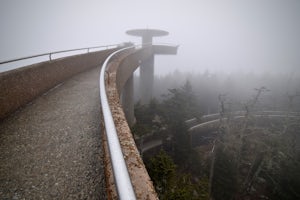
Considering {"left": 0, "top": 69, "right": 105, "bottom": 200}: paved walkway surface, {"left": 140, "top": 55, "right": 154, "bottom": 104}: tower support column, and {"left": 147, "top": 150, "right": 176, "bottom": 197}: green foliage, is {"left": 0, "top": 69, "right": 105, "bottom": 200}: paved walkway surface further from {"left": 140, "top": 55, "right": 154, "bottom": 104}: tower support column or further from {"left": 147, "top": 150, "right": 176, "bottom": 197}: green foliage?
{"left": 140, "top": 55, "right": 154, "bottom": 104}: tower support column

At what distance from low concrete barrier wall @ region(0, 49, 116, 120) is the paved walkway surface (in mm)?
299

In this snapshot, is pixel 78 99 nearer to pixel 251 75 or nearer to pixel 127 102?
pixel 127 102

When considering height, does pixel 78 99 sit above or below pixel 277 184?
above

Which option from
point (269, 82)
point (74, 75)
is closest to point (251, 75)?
point (269, 82)

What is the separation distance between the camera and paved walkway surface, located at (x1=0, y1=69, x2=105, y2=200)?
2.36 m

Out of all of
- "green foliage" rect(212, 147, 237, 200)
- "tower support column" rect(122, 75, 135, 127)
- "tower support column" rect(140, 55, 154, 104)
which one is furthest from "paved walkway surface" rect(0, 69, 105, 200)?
"tower support column" rect(140, 55, 154, 104)

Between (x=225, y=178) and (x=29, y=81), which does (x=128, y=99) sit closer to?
(x=225, y=178)

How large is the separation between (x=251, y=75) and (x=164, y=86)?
45038mm

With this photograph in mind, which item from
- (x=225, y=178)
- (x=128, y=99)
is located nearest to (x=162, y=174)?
(x=128, y=99)

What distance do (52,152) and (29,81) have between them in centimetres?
336

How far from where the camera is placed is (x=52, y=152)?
315cm

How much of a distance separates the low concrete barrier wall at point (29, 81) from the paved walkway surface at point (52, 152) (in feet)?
0.98

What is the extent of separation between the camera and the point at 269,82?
3177 inches

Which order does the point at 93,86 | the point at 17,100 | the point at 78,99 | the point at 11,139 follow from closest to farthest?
1. the point at 11,139
2. the point at 17,100
3. the point at 78,99
4. the point at 93,86
